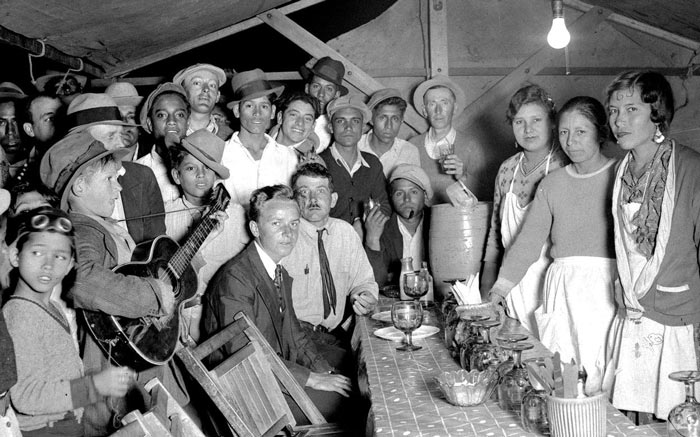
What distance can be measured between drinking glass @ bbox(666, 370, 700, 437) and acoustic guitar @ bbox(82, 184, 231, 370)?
211 centimetres

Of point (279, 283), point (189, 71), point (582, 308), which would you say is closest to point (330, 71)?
point (189, 71)

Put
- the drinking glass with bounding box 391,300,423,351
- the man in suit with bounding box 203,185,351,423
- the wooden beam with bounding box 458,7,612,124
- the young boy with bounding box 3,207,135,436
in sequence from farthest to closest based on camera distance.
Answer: the wooden beam with bounding box 458,7,612,124 < the man in suit with bounding box 203,185,351,423 < the drinking glass with bounding box 391,300,423,351 < the young boy with bounding box 3,207,135,436

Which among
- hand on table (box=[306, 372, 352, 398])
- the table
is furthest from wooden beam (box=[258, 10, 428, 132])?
the table

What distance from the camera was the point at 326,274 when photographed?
4.38m

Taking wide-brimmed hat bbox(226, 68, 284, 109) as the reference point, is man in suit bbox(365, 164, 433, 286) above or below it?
below

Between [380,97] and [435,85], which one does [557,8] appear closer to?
[380,97]

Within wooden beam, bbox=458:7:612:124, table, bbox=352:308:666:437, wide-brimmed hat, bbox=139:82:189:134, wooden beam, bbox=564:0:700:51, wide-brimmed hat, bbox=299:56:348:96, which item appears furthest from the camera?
wooden beam, bbox=564:0:700:51

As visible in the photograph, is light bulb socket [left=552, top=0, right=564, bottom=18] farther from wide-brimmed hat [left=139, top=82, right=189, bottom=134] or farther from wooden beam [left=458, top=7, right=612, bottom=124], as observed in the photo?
wooden beam [left=458, top=7, right=612, bottom=124]

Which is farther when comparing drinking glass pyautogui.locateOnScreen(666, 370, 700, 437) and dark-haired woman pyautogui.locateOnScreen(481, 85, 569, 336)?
dark-haired woman pyautogui.locateOnScreen(481, 85, 569, 336)

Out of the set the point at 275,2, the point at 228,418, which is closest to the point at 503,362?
the point at 228,418

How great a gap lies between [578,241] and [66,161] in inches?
97.7

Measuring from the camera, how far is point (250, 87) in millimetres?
5285

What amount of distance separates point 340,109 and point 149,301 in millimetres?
2783

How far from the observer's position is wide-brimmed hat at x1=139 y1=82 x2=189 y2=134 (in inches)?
191
